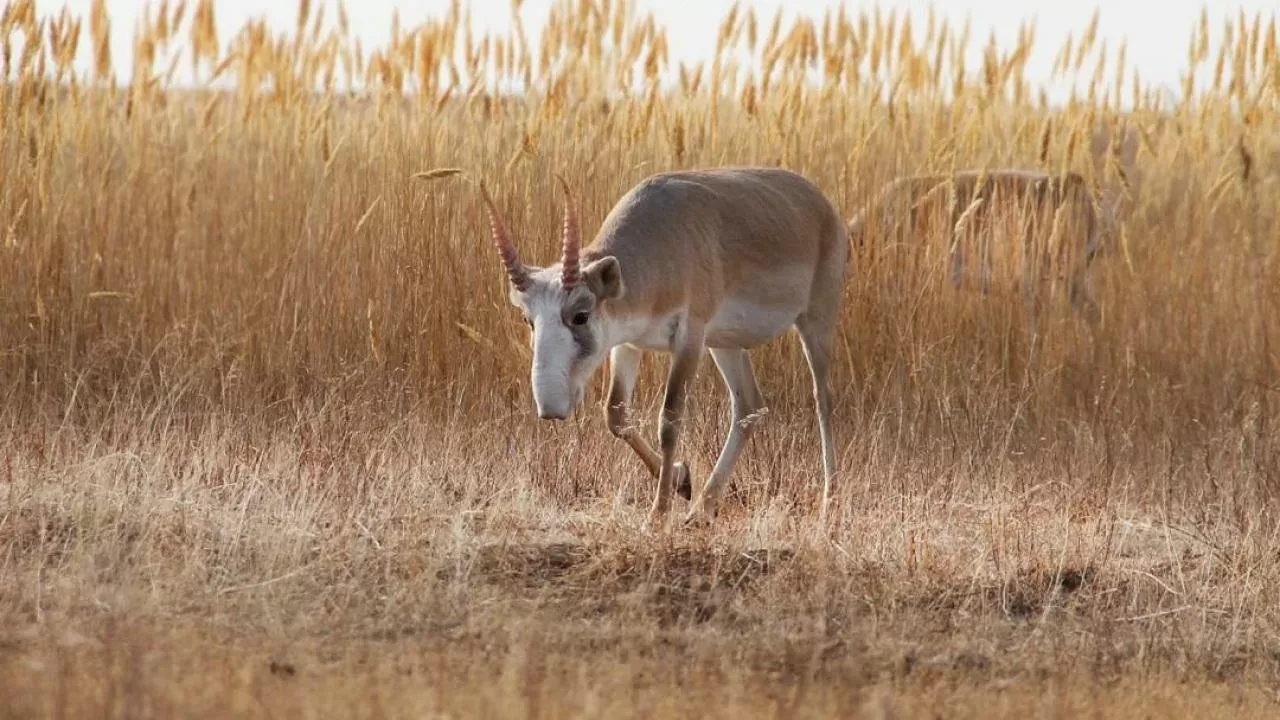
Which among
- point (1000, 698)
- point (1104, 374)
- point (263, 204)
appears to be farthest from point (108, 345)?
point (1000, 698)

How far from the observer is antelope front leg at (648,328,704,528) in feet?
21.5

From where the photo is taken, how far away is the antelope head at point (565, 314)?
584 centimetres

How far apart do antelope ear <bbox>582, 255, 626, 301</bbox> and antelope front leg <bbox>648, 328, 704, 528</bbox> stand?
20.2 inches

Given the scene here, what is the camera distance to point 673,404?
6.60 metres

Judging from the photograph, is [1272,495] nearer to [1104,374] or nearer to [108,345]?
[1104,374]

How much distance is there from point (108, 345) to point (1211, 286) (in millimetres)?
5417

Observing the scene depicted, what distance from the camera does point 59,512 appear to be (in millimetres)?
6012

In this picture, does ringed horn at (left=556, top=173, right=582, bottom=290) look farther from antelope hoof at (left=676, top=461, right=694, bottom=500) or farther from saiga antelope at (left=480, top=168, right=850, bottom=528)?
antelope hoof at (left=676, top=461, right=694, bottom=500)

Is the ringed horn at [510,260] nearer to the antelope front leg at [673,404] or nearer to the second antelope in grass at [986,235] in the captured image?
the antelope front leg at [673,404]

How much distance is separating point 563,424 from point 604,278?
1.74 meters

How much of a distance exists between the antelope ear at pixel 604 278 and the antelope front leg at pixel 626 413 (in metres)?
0.62

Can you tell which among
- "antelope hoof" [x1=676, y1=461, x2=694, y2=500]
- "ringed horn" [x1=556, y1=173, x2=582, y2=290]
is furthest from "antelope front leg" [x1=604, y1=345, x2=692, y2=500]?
"ringed horn" [x1=556, y1=173, x2=582, y2=290]

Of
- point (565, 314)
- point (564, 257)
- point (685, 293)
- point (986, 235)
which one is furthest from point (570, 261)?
point (986, 235)

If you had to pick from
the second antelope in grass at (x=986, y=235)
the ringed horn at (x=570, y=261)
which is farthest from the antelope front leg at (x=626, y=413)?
the second antelope in grass at (x=986, y=235)
